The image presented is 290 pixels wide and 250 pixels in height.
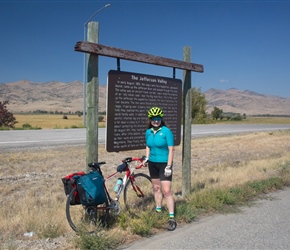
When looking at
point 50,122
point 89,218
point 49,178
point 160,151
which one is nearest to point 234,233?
point 160,151

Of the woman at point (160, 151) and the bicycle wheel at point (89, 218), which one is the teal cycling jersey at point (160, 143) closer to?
the woman at point (160, 151)

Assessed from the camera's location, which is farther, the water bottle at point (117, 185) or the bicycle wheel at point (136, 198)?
the bicycle wheel at point (136, 198)

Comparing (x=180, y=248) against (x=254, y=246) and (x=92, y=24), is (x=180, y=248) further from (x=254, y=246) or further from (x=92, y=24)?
(x=92, y=24)

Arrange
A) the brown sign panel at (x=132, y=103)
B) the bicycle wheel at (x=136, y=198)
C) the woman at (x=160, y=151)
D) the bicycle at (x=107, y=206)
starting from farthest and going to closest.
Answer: the bicycle wheel at (x=136, y=198) < the brown sign panel at (x=132, y=103) < the woman at (x=160, y=151) < the bicycle at (x=107, y=206)


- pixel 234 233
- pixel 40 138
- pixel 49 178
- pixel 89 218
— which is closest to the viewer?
pixel 234 233

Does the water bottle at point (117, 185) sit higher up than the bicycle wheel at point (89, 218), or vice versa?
the water bottle at point (117, 185)

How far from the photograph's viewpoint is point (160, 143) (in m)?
5.42

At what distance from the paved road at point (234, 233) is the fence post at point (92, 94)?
1.75 metres

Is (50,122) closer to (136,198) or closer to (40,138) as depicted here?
(40,138)

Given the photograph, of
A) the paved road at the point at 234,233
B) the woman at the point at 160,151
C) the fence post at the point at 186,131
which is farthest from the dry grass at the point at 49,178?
the woman at the point at 160,151

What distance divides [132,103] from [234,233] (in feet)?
9.17

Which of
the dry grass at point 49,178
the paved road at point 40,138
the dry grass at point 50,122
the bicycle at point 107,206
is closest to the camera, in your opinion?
the bicycle at point 107,206

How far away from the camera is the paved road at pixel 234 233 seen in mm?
4527

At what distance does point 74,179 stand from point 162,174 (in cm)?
143
